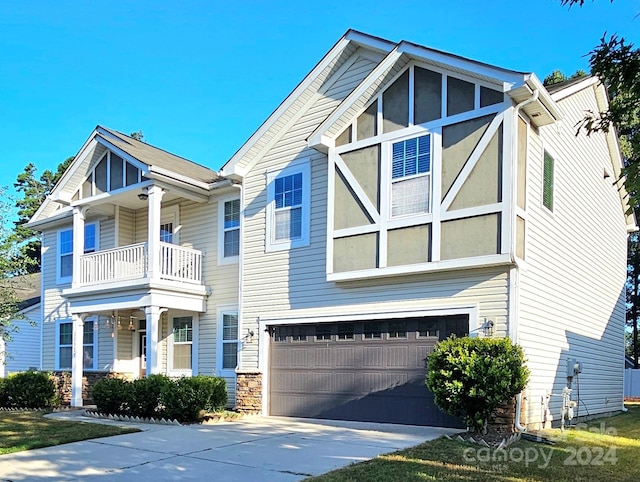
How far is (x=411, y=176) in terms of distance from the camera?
11.6 m

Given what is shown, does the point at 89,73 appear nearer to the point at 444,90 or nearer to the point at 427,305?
the point at 444,90

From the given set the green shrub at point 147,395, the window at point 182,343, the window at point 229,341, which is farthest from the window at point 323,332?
the window at point 182,343

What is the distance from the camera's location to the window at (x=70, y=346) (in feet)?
59.5

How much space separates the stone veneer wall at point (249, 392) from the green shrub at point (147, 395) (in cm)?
182

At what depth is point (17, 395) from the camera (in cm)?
1650

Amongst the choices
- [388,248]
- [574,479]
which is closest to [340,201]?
[388,248]

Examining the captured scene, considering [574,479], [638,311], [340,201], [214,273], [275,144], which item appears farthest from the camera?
[638,311]

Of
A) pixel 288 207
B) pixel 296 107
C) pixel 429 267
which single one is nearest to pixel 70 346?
pixel 288 207

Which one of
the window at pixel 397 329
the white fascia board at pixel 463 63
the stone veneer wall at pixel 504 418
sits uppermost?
the white fascia board at pixel 463 63

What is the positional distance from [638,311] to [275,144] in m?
26.7

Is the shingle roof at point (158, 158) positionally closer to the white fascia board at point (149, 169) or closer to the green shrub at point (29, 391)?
the white fascia board at point (149, 169)

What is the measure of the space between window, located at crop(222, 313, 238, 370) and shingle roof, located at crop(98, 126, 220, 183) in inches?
148

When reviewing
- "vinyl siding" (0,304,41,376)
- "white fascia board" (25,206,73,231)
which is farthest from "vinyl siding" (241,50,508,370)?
"vinyl siding" (0,304,41,376)

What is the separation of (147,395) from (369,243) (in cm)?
578
